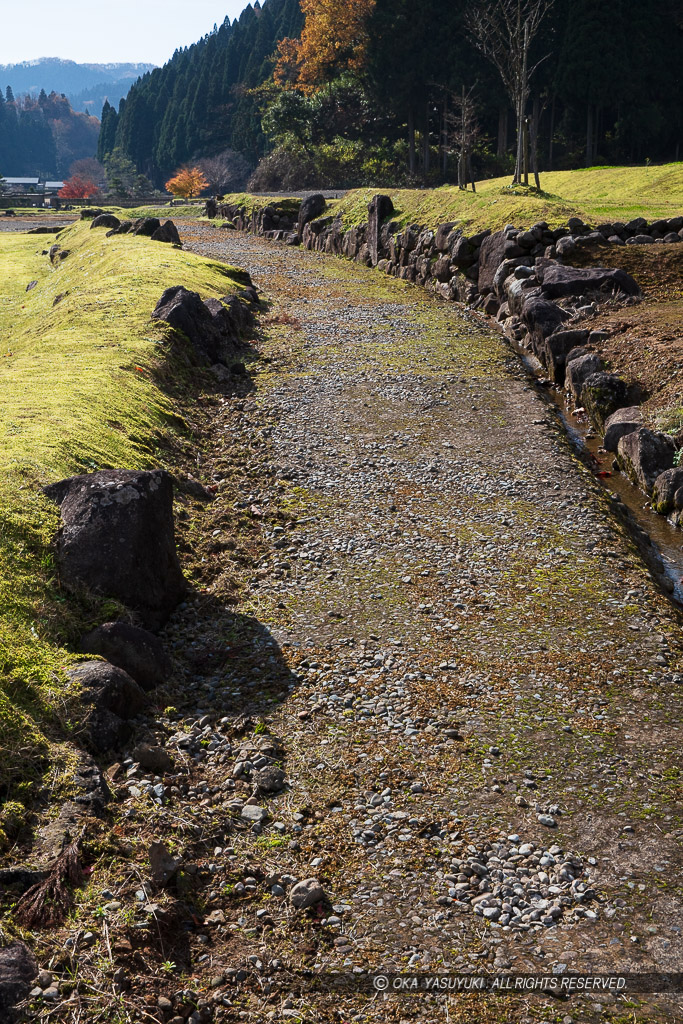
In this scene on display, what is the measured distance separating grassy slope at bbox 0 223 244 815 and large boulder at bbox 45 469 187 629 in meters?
0.27

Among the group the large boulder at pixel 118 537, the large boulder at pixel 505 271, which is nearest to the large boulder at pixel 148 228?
the large boulder at pixel 505 271

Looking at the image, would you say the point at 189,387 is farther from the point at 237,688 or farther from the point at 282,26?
the point at 282,26

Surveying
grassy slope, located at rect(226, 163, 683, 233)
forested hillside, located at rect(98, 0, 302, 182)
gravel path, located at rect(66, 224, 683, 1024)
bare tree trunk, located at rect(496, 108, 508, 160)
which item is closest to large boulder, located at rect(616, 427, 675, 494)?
gravel path, located at rect(66, 224, 683, 1024)

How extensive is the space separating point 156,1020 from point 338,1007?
3.82ft

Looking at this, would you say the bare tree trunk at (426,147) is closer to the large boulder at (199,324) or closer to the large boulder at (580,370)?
the large boulder at (199,324)

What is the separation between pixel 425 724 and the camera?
7543 millimetres

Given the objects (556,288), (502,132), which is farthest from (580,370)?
(502,132)

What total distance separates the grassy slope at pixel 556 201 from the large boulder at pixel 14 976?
24.8 meters

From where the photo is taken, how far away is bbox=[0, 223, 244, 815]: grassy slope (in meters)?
7.03

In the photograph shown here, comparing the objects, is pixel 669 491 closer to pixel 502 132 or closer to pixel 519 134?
pixel 519 134

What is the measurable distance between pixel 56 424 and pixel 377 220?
28108 millimetres

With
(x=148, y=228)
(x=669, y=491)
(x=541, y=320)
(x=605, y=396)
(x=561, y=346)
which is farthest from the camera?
(x=148, y=228)

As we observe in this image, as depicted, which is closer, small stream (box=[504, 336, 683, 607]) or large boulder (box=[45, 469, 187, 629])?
large boulder (box=[45, 469, 187, 629])

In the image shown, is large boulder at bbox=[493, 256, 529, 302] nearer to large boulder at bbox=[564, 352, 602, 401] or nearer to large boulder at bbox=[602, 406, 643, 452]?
large boulder at bbox=[564, 352, 602, 401]
